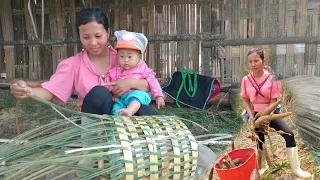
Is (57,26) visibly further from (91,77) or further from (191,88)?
(91,77)

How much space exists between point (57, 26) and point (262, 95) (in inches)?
157

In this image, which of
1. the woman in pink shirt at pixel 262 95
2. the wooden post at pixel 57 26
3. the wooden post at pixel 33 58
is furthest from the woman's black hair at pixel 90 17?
the wooden post at pixel 33 58

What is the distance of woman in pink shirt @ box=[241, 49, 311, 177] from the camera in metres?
2.53

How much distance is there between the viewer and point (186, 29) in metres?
5.22

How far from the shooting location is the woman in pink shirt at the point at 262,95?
2527 millimetres

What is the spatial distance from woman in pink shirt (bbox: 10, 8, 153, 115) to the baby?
0.15 feet

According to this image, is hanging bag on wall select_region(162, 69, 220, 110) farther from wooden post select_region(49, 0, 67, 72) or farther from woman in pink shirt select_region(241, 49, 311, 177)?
woman in pink shirt select_region(241, 49, 311, 177)

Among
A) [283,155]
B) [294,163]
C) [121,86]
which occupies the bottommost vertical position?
[283,155]

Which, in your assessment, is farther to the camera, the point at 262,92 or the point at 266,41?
the point at 266,41

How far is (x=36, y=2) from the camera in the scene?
580 centimetres

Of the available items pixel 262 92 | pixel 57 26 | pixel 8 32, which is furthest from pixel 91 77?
pixel 8 32

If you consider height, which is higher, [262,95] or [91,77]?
[91,77]

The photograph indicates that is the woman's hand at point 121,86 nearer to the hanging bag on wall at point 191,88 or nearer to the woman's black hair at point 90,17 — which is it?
the woman's black hair at point 90,17

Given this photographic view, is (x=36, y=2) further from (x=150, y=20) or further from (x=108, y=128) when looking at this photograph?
(x=108, y=128)
